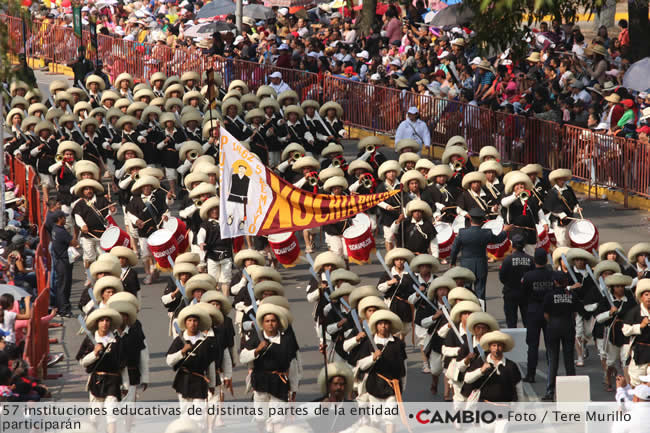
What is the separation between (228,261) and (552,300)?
18.2 feet

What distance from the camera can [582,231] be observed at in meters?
21.1

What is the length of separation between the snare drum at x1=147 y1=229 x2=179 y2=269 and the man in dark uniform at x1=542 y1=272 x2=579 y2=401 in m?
6.36

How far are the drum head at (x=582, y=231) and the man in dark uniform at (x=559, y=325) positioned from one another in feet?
13.6

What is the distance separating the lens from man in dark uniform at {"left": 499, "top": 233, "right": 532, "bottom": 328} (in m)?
17.9

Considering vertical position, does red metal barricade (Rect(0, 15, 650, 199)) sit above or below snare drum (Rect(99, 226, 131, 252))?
above

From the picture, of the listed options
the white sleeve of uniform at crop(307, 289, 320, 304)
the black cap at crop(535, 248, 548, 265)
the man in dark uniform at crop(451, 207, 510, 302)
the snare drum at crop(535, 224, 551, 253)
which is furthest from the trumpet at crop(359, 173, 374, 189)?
the black cap at crop(535, 248, 548, 265)

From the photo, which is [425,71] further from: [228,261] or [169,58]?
[228,261]

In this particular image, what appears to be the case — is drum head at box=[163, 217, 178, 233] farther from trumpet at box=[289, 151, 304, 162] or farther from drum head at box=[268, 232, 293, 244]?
trumpet at box=[289, 151, 304, 162]

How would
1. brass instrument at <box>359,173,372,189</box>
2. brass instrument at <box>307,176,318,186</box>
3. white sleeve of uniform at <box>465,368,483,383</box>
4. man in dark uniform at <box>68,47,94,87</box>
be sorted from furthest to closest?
1. man in dark uniform at <box>68,47,94,87</box>
2. brass instrument at <box>307,176,318,186</box>
3. brass instrument at <box>359,173,372,189</box>
4. white sleeve of uniform at <box>465,368,483,383</box>

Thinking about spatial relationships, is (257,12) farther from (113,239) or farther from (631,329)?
(631,329)

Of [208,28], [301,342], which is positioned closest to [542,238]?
[301,342]

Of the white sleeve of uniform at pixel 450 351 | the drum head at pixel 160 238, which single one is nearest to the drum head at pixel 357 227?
the drum head at pixel 160 238

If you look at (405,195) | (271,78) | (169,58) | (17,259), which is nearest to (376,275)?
(405,195)

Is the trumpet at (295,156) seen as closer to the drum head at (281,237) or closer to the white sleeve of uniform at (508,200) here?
the drum head at (281,237)
